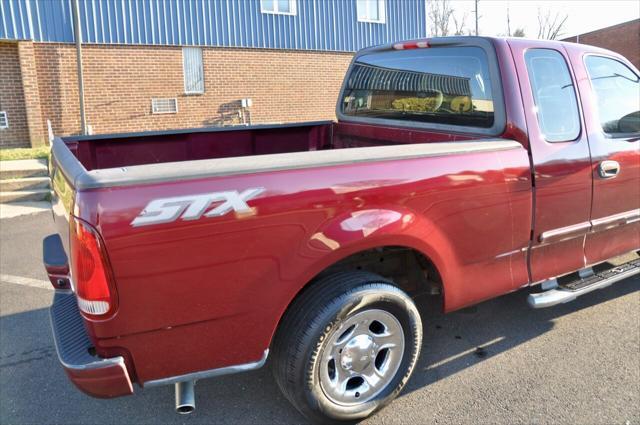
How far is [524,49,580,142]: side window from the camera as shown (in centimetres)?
317

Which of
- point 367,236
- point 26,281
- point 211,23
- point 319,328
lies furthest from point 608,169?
point 211,23

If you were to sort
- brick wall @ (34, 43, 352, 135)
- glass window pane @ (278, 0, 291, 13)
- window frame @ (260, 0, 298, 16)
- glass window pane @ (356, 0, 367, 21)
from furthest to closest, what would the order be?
glass window pane @ (356, 0, 367, 21)
glass window pane @ (278, 0, 291, 13)
window frame @ (260, 0, 298, 16)
brick wall @ (34, 43, 352, 135)

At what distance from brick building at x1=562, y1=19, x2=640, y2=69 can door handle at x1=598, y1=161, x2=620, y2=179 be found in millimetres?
23588

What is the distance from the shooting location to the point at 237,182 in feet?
6.93

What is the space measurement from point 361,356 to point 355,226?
74 cm

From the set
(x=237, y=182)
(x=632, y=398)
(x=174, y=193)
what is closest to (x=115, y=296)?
(x=174, y=193)

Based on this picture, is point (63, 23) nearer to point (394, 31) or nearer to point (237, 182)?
point (394, 31)

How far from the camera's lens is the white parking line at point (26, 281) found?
4.69 metres

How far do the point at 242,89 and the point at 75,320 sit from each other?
12.6 metres

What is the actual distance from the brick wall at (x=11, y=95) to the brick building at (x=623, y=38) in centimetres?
2317

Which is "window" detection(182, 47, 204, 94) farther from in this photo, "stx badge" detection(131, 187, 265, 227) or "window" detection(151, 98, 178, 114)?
"stx badge" detection(131, 187, 265, 227)

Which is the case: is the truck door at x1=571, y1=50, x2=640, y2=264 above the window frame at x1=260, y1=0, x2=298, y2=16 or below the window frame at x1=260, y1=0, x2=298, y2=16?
below

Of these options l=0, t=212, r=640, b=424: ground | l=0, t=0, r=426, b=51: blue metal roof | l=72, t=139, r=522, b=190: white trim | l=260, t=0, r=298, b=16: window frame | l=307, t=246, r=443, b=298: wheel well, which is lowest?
l=0, t=212, r=640, b=424: ground

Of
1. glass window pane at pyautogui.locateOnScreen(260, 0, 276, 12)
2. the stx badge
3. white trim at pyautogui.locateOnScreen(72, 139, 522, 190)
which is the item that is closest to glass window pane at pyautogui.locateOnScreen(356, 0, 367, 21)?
glass window pane at pyautogui.locateOnScreen(260, 0, 276, 12)
